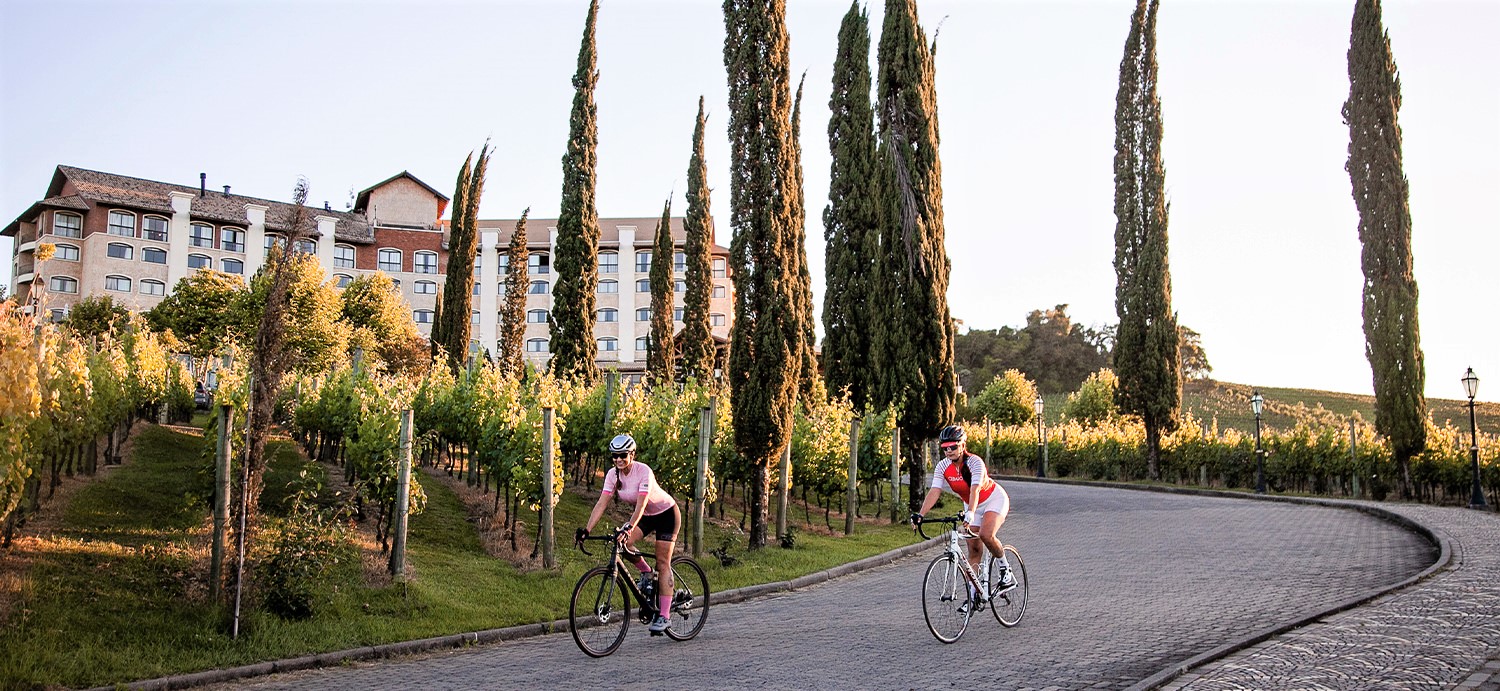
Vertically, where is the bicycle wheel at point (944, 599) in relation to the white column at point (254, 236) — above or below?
below

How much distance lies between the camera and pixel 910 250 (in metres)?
23.9

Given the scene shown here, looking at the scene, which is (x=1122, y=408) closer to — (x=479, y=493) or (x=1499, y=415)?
(x=479, y=493)

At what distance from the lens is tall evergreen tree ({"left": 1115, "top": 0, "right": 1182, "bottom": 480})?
1439 inches

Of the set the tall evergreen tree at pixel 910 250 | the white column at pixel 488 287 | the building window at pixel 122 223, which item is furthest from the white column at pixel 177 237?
the tall evergreen tree at pixel 910 250

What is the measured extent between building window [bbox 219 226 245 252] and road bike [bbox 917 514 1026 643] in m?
73.4

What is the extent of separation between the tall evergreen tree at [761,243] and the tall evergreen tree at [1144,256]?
22.8 m

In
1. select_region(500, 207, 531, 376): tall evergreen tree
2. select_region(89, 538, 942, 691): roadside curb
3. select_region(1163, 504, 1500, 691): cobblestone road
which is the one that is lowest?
select_region(89, 538, 942, 691): roadside curb

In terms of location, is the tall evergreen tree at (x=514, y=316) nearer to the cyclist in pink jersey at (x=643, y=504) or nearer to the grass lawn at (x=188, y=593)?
the grass lawn at (x=188, y=593)

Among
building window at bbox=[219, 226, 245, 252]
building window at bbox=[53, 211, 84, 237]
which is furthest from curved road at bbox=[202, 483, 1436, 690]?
building window at bbox=[219, 226, 245, 252]

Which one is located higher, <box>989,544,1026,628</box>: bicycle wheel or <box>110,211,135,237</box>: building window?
<box>110,211,135,237</box>: building window

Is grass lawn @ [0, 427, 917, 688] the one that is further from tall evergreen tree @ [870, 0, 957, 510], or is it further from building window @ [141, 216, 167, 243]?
building window @ [141, 216, 167, 243]

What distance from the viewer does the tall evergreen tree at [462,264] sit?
33.4 metres

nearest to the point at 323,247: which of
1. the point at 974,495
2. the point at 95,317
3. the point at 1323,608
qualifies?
the point at 95,317

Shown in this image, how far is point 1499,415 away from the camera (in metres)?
66.2
